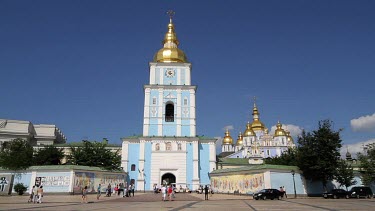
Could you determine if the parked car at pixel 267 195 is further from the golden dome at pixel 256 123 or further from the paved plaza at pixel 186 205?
the golden dome at pixel 256 123

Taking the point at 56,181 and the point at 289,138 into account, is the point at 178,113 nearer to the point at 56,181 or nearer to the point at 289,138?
the point at 56,181

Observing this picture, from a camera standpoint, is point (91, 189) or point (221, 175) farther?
point (221, 175)

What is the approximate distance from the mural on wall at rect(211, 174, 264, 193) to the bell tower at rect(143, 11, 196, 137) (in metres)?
8.72

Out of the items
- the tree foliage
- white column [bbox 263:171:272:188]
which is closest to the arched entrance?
white column [bbox 263:171:272:188]

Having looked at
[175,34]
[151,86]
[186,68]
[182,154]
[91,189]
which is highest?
[175,34]

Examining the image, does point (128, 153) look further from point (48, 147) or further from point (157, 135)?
point (48, 147)

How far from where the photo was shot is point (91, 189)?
37.7m

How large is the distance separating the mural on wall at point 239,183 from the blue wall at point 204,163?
2592 mm

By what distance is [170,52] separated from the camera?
5291cm

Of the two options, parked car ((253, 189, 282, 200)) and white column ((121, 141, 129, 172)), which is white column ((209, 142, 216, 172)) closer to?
white column ((121, 141, 129, 172))

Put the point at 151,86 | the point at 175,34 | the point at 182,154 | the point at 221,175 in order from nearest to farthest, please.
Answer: the point at 221,175
the point at 182,154
the point at 151,86
the point at 175,34

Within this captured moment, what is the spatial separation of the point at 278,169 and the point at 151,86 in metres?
23.6

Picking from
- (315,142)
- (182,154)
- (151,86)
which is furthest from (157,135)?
(315,142)

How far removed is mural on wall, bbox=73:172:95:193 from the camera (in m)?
35.7
